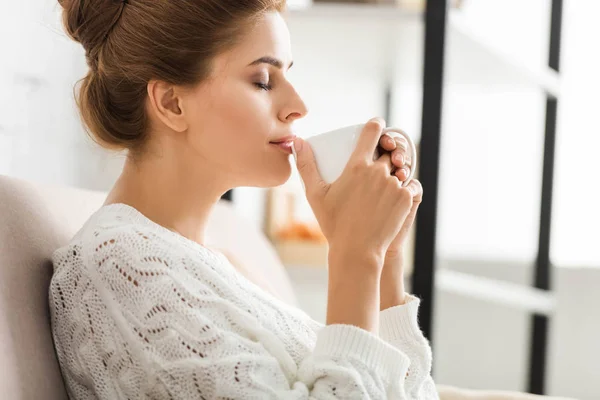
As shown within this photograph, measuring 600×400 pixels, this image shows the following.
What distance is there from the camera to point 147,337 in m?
0.84

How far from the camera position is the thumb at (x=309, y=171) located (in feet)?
3.09

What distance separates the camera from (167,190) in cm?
102

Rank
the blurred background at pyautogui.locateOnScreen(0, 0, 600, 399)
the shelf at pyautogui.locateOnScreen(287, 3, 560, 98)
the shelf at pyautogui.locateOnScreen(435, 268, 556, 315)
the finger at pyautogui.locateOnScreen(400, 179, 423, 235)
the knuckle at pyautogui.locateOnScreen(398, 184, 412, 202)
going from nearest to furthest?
the knuckle at pyautogui.locateOnScreen(398, 184, 412, 202) < the finger at pyautogui.locateOnScreen(400, 179, 423, 235) < the shelf at pyautogui.locateOnScreen(287, 3, 560, 98) < the shelf at pyautogui.locateOnScreen(435, 268, 556, 315) < the blurred background at pyautogui.locateOnScreen(0, 0, 600, 399)

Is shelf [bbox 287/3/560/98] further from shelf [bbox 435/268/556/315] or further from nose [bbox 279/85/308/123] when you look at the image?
nose [bbox 279/85/308/123]

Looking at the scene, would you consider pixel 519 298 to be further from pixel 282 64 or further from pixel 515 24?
pixel 282 64

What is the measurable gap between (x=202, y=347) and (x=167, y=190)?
0.90ft

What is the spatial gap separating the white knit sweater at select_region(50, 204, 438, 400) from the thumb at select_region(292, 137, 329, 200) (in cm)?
15

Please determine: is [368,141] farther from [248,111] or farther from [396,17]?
[396,17]

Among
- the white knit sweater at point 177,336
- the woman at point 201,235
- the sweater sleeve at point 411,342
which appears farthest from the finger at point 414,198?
the white knit sweater at point 177,336

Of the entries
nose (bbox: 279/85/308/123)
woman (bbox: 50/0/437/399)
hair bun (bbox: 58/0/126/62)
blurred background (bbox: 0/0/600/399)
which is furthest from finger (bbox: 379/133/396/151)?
blurred background (bbox: 0/0/600/399)

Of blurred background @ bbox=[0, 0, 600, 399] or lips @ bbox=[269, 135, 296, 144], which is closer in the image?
lips @ bbox=[269, 135, 296, 144]

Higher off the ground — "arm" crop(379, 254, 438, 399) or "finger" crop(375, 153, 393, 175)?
"finger" crop(375, 153, 393, 175)

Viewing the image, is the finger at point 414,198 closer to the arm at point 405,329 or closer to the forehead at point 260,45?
the arm at point 405,329

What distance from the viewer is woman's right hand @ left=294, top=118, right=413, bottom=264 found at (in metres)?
0.90
